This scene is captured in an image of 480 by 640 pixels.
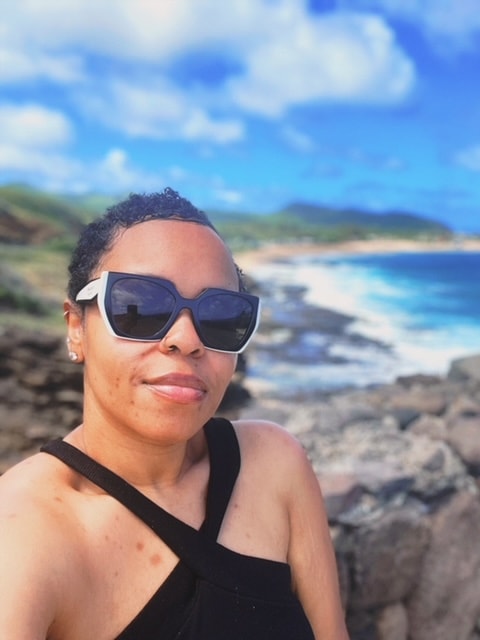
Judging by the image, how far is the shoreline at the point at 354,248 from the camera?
7600 centimetres

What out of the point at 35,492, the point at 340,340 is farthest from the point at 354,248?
the point at 35,492

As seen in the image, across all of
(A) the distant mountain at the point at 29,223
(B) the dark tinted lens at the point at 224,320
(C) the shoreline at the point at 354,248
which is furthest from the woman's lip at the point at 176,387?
(C) the shoreline at the point at 354,248

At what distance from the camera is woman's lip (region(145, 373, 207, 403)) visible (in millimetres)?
1480

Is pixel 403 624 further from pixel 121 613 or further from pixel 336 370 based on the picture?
pixel 336 370

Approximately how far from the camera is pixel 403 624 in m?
2.87

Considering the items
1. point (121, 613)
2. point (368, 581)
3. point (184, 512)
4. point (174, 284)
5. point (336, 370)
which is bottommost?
point (336, 370)

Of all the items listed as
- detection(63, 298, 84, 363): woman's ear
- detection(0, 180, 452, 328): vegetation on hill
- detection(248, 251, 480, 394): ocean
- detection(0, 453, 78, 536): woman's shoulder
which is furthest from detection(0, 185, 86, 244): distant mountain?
detection(0, 453, 78, 536): woman's shoulder

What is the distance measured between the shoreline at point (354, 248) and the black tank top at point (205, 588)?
6391 centimetres

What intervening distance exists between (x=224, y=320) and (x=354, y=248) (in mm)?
102820

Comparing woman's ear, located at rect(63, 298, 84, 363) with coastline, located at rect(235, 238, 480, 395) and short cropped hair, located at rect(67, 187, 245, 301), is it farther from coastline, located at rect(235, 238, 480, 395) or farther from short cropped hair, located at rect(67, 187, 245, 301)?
coastline, located at rect(235, 238, 480, 395)

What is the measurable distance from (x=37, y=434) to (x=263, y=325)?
19.1 m

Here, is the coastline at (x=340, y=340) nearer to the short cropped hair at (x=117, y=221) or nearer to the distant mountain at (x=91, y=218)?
the distant mountain at (x=91, y=218)

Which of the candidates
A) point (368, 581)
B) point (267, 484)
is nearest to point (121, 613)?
point (267, 484)

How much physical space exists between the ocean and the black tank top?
12.7 metres
